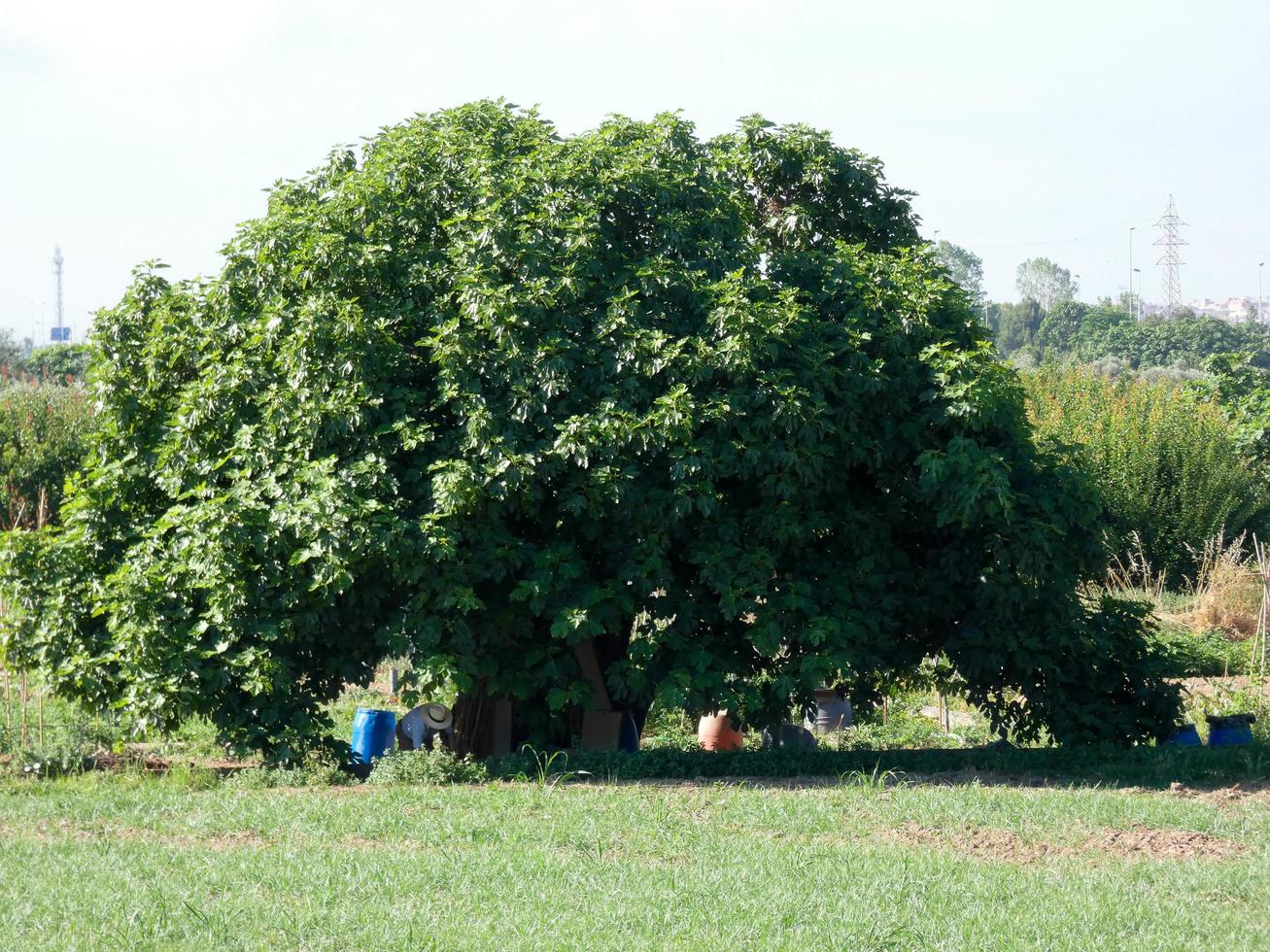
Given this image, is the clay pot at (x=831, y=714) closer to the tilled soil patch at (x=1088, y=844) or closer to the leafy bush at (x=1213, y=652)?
the leafy bush at (x=1213, y=652)

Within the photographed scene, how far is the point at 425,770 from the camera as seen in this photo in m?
8.91

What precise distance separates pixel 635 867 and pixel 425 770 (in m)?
2.98

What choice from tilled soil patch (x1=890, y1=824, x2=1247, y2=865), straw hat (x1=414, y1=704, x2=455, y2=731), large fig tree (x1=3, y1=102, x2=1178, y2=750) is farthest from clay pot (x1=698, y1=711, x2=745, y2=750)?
tilled soil patch (x1=890, y1=824, x2=1247, y2=865)

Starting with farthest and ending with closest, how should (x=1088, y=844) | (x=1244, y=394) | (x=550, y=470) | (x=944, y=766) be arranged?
(x=1244, y=394), (x=944, y=766), (x=550, y=470), (x=1088, y=844)

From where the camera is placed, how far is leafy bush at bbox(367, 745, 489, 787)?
886cm

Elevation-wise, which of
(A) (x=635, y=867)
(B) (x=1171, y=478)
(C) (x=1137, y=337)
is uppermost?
(C) (x=1137, y=337)

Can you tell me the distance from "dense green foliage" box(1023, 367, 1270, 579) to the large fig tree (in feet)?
33.5

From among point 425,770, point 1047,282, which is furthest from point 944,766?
point 1047,282

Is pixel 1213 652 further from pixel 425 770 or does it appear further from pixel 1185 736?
pixel 425 770

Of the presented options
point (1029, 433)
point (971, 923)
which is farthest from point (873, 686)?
point (971, 923)

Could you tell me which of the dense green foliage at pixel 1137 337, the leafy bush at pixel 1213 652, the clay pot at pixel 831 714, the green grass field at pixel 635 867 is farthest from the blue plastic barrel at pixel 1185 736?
the dense green foliage at pixel 1137 337

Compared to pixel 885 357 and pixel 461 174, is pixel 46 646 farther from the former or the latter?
pixel 885 357

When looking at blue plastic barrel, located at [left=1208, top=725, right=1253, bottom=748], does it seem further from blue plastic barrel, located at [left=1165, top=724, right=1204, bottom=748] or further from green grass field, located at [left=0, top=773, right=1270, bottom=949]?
green grass field, located at [left=0, top=773, right=1270, bottom=949]

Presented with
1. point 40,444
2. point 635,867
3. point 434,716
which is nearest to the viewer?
point 635,867
